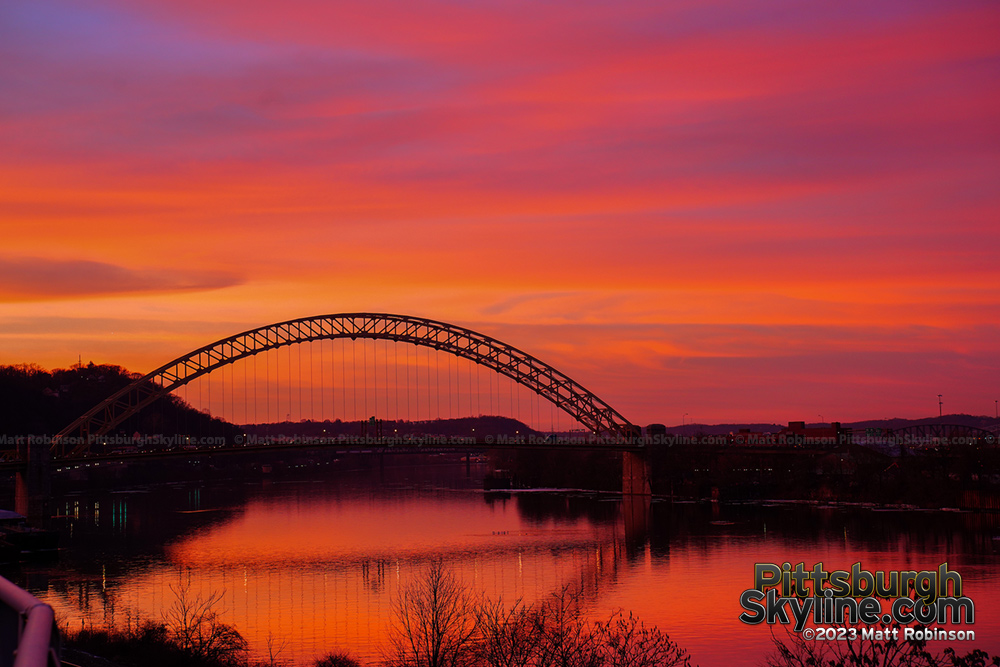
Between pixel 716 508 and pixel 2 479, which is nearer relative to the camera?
pixel 716 508

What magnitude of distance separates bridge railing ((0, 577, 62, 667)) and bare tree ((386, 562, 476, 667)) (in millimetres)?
22538

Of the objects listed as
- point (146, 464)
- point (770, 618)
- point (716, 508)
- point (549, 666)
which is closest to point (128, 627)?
point (549, 666)

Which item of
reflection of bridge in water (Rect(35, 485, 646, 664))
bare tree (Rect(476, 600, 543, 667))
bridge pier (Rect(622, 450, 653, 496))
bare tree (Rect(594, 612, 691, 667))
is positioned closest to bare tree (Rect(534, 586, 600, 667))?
bare tree (Rect(476, 600, 543, 667))

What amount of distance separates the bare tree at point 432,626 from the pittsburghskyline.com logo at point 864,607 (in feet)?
31.5

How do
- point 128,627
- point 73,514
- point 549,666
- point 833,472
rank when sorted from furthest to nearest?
point 833,472 < point 73,514 < point 128,627 < point 549,666

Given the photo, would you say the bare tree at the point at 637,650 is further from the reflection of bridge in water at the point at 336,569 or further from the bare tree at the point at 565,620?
the reflection of bridge in water at the point at 336,569

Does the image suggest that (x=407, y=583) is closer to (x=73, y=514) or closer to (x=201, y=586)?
(x=201, y=586)

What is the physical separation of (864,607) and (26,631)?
111ft

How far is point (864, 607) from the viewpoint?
33.8 metres

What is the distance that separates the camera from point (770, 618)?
32.9m

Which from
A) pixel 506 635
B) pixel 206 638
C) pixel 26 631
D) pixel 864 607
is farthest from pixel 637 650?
pixel 26 631

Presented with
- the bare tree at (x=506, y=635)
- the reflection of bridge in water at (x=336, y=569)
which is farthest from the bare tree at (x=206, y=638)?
the bare tree at (x=506, y=635)

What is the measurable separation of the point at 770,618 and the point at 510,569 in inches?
889

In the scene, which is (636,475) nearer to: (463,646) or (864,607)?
(864,607)
